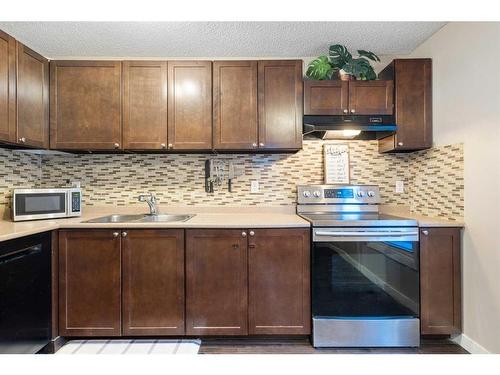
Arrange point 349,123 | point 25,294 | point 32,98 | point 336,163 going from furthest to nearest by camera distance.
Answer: point 336,163 → point 349,123 → point 32,98 → point 25,294

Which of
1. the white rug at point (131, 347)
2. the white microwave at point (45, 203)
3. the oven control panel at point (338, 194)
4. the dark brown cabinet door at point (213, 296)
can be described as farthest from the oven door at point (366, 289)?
the white microwave at point (45, 203)

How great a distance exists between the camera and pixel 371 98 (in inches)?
91.4

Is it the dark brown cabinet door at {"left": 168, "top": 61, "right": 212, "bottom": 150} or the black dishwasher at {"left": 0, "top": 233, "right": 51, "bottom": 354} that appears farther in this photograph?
the dark brown cabinet door at {"left": 168, "top": 61, "right": 212, "bottom": 150}

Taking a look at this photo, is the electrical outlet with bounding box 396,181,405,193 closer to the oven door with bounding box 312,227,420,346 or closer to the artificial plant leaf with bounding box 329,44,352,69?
the oven door with bounding box 312,227,420,346

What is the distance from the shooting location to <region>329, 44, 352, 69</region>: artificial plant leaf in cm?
235

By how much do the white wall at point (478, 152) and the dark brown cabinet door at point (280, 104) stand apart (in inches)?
42.5

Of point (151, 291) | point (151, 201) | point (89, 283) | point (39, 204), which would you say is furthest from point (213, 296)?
point (39, 204)

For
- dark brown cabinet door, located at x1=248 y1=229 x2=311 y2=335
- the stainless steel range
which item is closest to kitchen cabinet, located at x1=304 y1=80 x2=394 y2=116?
the stainless steel range

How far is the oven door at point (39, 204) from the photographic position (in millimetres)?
2080

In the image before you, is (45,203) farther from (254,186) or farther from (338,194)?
(338,194)

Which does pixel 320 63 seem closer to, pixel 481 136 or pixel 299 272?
pixel 481 136

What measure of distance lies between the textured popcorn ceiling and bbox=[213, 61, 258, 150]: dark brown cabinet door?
0.81 feet

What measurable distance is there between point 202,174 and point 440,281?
201cm
